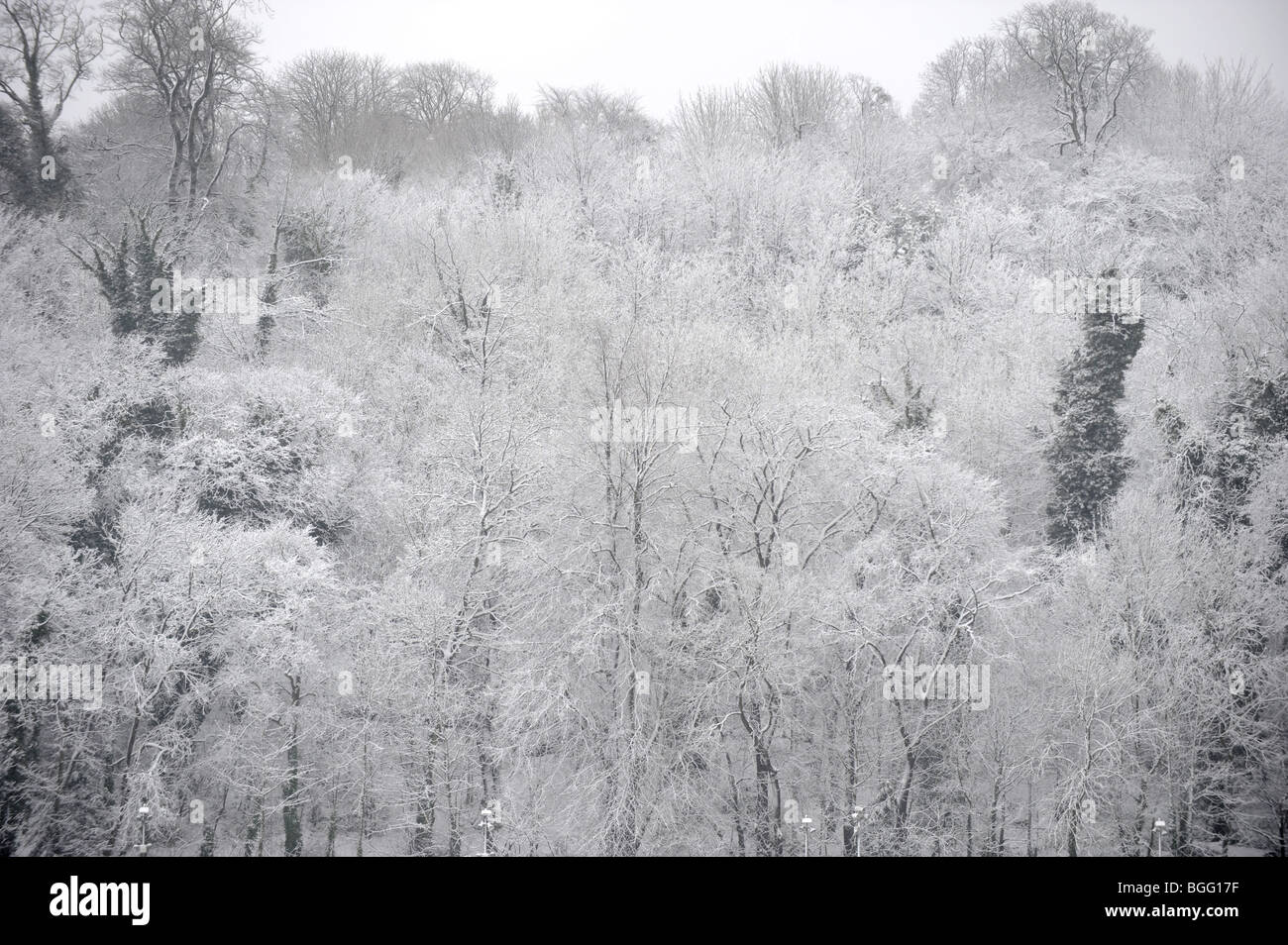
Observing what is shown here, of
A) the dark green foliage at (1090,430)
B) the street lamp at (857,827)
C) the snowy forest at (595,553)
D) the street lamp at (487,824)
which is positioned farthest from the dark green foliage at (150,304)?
the dark green foliage at (1090,430)

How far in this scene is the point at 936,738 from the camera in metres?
21.1

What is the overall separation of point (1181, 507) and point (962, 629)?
994 centimetres

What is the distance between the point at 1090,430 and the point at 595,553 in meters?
16.8

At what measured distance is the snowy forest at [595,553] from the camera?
760 inches

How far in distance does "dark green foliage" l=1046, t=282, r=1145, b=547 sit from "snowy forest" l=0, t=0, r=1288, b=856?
123 mm

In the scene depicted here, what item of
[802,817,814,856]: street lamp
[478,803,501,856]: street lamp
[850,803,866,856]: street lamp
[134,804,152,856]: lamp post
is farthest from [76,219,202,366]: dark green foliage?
[850,803,866,856]: street lamp

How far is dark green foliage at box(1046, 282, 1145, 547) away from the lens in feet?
89.5

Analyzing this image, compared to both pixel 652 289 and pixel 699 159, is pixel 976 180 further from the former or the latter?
pixel 652 289

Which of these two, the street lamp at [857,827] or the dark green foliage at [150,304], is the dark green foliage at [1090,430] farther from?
the dark green foliage at [150,304]

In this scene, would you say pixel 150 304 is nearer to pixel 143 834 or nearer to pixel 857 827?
pixel 143 834

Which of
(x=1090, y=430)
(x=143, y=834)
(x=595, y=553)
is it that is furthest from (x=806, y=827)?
(x=1090, y=430)

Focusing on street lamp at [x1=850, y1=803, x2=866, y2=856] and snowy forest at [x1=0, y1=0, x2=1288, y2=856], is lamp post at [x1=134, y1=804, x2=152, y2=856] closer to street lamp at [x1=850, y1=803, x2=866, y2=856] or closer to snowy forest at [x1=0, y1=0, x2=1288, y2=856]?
snowy forest at [x1=0, y1=0, x2=1288, y2=856]
